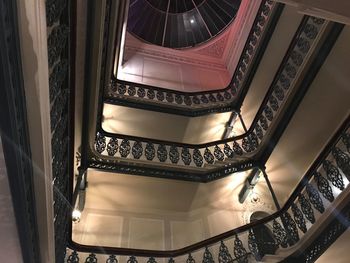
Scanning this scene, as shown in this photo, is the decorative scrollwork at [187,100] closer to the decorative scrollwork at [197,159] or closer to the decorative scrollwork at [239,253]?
the decorative scrollwork at [197,159]

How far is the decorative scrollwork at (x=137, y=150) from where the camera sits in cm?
652

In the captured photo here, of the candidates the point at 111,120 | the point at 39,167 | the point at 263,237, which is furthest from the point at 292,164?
the point at 39,167

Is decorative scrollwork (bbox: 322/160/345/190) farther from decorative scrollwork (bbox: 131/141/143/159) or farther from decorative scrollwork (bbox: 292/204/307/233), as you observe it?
decorative scrollwork (bbox: 131/141/143/159)

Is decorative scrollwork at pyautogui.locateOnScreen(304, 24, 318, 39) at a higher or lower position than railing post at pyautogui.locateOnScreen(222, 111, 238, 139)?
higher

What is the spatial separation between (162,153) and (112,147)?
3.59ft

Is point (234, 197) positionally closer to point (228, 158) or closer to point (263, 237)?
point (228, 158)

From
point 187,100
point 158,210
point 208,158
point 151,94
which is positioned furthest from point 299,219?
point 151,94

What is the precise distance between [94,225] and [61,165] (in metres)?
3.49

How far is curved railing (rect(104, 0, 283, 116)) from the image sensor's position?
7605mm

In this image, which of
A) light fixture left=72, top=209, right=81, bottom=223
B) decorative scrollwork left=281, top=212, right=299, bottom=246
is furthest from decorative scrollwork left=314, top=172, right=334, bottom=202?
light fixture left=72, top=209, right=81, bottom=223

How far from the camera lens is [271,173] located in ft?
24.1

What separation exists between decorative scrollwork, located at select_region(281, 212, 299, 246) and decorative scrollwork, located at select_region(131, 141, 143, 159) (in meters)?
3.11

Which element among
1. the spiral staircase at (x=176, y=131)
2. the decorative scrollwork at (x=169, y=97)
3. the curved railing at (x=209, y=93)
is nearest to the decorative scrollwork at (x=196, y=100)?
the curved railing at (x=209, y=93)

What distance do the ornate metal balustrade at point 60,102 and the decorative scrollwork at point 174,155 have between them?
2.86 metres
